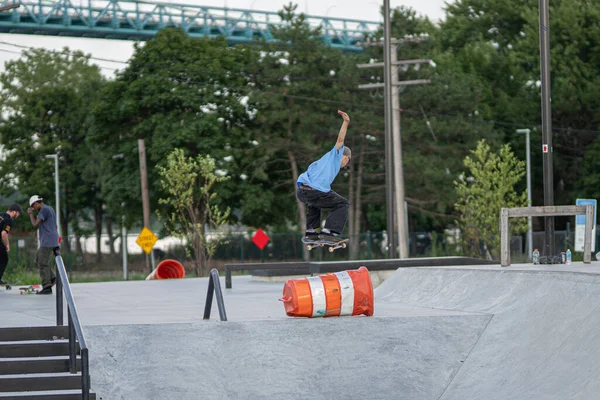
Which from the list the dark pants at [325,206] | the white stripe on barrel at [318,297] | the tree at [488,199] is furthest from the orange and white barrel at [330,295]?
the tree at [488,199]

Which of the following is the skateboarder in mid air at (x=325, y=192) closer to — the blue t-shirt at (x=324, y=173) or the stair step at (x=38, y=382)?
the blue t-shirt at (x=324, y=173)

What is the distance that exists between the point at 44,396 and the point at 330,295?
342cm

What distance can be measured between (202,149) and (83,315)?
38.5m

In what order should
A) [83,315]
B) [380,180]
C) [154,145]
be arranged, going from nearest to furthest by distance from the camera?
[83,315] → [154,145] → [380,180]

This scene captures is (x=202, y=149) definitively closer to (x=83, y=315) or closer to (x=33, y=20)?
(x=33, y=20)

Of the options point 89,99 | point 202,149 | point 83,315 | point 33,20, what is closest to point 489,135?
point 202,149

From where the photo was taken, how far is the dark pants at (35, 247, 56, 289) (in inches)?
631

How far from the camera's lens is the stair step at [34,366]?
9453mm

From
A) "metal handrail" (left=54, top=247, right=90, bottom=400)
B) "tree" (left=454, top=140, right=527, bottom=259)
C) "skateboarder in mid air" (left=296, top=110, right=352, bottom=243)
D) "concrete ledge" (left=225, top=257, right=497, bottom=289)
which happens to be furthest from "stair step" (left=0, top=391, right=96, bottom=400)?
"tree" (left=454, top=140, right=527, bottom=259)

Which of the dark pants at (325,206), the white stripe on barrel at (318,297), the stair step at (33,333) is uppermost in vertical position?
the dark pants at (325,206)

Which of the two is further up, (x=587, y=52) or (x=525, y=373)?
(x=587, y=52)

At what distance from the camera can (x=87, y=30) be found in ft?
225

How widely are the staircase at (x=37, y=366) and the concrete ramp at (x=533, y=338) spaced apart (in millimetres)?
4183

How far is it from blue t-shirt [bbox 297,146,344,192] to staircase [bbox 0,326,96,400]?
3.75 meters
